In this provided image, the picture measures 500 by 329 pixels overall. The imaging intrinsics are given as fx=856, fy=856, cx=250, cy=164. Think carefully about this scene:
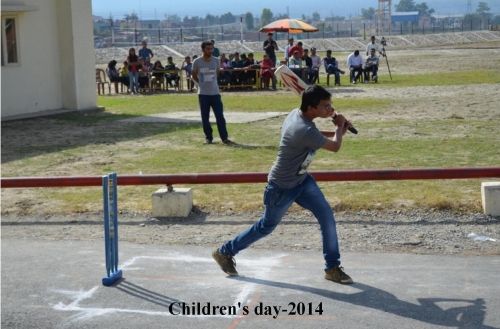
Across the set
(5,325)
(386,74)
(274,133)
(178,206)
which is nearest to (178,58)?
(386,74)

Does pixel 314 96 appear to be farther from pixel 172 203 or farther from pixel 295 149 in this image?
pixel 172 203

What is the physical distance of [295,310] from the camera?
675cm

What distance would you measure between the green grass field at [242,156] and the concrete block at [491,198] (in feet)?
0.99

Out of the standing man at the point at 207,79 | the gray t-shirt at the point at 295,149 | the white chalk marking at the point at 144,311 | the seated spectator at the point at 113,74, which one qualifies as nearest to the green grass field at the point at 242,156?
the standing man at the point at 207,79

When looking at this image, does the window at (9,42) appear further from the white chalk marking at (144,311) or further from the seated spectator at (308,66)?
the white chalk marking at (144,311)

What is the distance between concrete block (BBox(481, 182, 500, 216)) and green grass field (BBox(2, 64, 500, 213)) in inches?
11.9

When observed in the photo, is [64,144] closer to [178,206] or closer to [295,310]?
[178,206]

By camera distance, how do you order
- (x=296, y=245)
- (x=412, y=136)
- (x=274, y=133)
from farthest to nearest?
(x=274, y=133) < (x=412, y=136) < (x=296, y=245)

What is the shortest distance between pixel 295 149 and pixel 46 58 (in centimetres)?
1714

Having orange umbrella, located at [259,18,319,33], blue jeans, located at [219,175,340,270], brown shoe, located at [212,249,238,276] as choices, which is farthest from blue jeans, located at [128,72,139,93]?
blue jeans, located at [219,175,340,270]

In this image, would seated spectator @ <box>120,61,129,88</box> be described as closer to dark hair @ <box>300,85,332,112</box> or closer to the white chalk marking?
the white chalk marking

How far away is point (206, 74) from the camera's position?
49.7ft

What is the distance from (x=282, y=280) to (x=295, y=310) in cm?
81

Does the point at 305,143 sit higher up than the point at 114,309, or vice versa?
the point at 305,143
